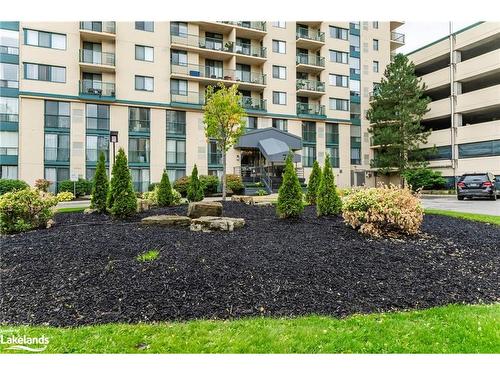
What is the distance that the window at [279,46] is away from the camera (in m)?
28.5

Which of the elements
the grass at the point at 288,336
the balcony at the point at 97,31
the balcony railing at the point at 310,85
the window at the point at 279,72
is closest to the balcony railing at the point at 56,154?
the balcony at the point at 97,31

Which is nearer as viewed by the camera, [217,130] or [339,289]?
[339,289]

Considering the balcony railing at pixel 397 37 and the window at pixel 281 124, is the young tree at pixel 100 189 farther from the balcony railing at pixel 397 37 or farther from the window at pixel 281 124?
the balcony railing at pixel 397 37

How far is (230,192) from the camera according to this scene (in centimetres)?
2153

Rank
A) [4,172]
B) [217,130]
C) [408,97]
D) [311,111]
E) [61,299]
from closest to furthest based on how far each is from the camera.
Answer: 1. [61,299]
2. [217,130]
3. [4,172]
4. [408,97]
5. [311,111]

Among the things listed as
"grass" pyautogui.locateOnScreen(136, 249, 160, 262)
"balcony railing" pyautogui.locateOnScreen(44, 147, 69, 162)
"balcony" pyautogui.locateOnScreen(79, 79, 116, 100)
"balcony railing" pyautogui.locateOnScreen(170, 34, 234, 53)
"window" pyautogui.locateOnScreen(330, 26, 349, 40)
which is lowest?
"grass" pyautogui.locateOnScreen(136, 249, 160, 262)

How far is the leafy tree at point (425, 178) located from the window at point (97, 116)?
23.5 metres

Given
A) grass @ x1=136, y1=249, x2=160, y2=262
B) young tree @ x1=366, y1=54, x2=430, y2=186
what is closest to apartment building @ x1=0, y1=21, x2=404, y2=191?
young tree @ x1=366, y1=54, x2=430, y2=186

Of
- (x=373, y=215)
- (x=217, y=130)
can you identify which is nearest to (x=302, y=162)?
(x=217, y=130)

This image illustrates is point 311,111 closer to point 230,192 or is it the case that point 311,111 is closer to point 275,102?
point 275,102

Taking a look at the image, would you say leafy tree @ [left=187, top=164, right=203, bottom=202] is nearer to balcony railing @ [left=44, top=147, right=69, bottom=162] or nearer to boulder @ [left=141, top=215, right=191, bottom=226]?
boulder @ [left=141, top=215, right=191, bottom=226]

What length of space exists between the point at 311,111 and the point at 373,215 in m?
24.9

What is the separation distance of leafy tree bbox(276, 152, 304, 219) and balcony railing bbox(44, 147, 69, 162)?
1937cm

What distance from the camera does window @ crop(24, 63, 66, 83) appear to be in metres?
21.4
